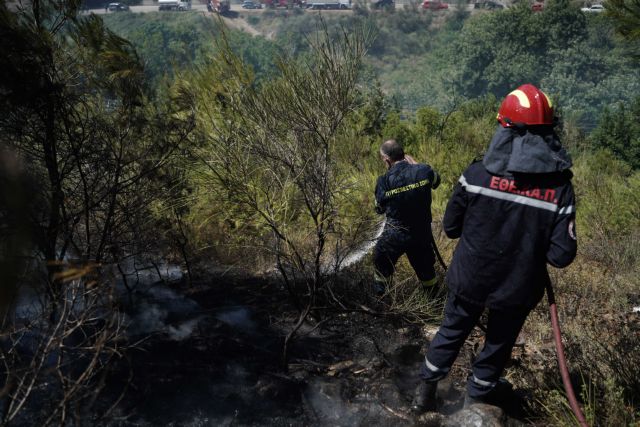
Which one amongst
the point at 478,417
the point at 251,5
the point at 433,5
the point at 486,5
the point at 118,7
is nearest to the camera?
the point at 478,417

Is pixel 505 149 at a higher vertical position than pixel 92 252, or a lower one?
higher

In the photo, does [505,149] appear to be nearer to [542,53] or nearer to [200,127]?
[200,127]

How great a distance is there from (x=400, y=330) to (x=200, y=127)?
2.28 metres

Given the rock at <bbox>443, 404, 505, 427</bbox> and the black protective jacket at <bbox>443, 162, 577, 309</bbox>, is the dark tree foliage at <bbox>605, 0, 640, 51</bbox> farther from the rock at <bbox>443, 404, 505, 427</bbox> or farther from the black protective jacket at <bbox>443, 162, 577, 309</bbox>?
the rock at <bbox>443, 404, 505, 427</bbox>

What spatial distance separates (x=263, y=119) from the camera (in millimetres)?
A: 3939

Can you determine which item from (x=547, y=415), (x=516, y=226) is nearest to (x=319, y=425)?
(x=547, y=415)

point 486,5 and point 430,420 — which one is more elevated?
point 430,420

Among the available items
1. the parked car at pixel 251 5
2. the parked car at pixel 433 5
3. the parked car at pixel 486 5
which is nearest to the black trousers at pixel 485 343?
the parked car at pixel 486 5

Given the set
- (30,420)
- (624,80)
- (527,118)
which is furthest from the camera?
(624,80)

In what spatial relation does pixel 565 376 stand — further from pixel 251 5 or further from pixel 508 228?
pixel 251 5

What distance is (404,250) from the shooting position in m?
3.98

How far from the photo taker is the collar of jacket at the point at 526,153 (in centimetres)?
238

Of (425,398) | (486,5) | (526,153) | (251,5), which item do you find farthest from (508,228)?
(251,5)

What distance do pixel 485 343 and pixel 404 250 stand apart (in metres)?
1.31
